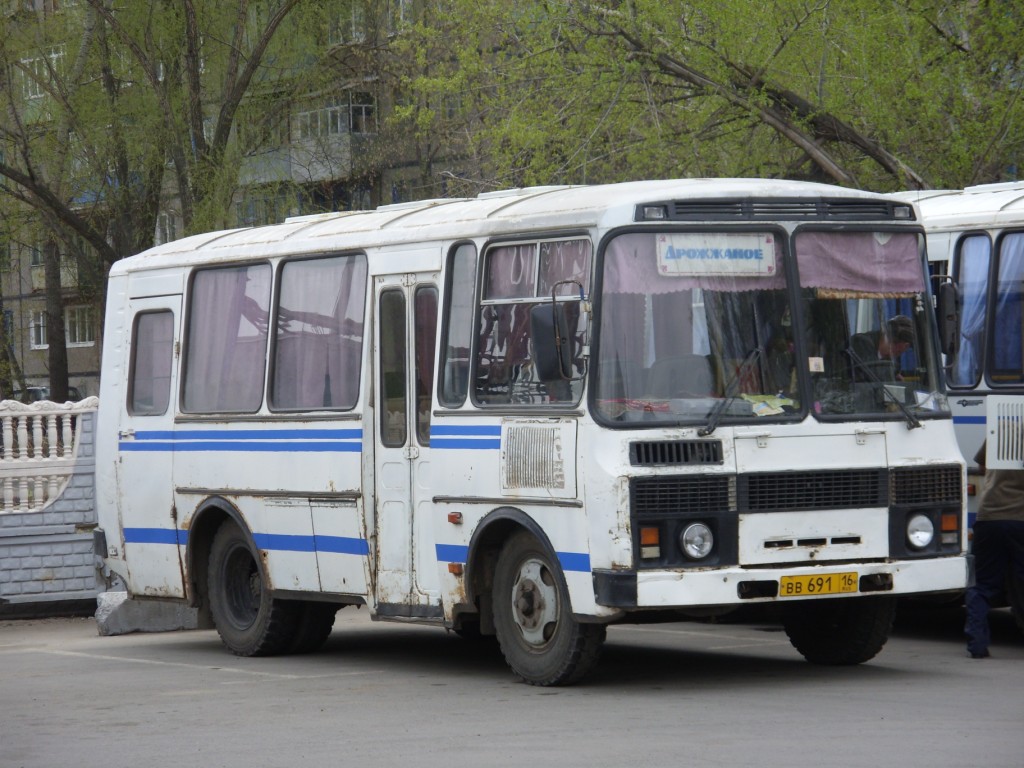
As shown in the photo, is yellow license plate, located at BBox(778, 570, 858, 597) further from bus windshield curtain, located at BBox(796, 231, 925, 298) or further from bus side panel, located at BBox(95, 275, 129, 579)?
bus side panel, located at BBox(95, 275, 129, 579)

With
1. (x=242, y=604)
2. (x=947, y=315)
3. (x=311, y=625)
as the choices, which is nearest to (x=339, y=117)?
(x=242, y=604)

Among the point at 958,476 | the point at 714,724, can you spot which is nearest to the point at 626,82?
the point at 958,476

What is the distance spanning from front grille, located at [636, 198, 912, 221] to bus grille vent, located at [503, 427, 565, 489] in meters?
1.35

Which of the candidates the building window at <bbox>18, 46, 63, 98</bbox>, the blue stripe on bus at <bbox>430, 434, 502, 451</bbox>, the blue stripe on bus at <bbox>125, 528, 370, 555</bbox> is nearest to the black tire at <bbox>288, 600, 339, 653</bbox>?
the blue stripe on bus at <bbox>125, 528, 370, 555</bbox>

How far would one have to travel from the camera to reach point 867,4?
71.2ft

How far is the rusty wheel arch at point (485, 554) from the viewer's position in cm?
1155

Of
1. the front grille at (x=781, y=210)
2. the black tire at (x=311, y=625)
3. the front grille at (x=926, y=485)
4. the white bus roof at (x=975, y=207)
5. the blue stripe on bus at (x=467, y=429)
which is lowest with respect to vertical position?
the black tire at (x=311, y=625)

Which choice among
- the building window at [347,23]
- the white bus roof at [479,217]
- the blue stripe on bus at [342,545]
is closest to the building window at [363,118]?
the building window at [347,23]

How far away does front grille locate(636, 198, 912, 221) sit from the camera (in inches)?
433

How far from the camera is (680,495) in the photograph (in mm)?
10633

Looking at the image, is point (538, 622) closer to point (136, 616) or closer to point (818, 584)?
point (818, 584)

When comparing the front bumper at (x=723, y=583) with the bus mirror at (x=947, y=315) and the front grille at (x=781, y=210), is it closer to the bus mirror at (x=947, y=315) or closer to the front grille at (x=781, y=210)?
the bus mirror at (x=947, y=315)

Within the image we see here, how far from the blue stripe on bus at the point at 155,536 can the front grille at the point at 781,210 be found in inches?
209

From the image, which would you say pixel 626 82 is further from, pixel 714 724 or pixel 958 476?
pixel 714 724
